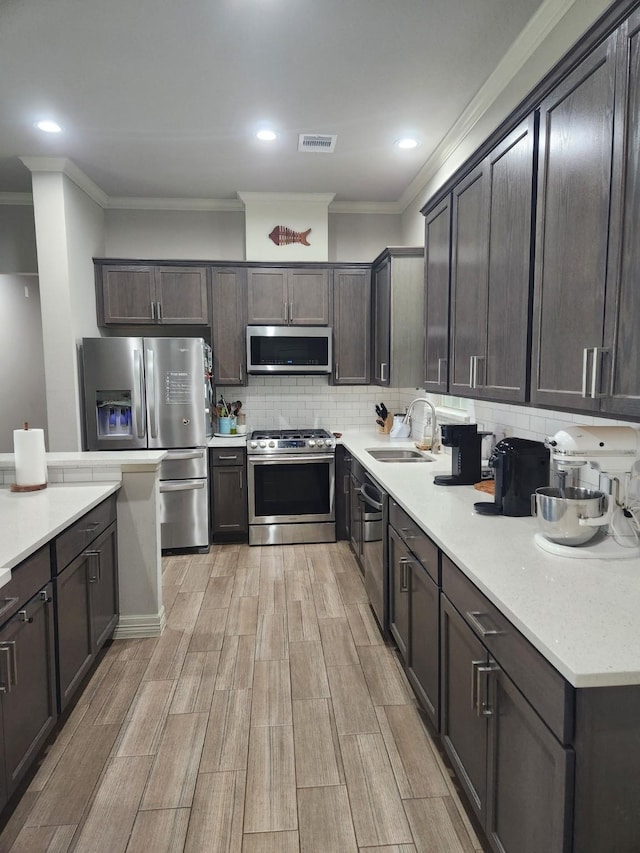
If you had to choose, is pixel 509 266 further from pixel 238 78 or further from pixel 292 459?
pixel 292 459

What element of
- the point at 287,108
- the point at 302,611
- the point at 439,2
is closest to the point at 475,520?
the point at 302,611

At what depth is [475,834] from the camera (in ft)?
5.31

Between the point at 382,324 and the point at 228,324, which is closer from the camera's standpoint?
the point at 382,324

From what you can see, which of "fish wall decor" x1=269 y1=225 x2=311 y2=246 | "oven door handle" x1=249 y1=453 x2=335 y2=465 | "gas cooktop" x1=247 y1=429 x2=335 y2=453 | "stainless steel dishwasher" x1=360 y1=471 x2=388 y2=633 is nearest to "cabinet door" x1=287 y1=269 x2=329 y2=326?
"fish wall decor" x1=269 y1=225 x2=311 y2=246

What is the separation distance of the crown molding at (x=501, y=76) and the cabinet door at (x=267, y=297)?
147 centimetres

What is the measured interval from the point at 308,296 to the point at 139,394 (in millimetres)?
1688

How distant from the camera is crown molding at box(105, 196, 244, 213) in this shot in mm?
4648

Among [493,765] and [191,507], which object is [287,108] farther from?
[493,765]

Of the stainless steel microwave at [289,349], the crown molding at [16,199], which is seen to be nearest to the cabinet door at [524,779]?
the stainless steel microwave at [289,349]

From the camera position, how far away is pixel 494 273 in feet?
6.94

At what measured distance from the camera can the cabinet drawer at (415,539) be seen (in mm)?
1887

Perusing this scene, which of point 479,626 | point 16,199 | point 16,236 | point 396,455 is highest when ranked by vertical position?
point 16,199

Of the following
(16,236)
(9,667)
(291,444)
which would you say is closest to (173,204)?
(16,236)

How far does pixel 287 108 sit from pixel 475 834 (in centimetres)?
356
